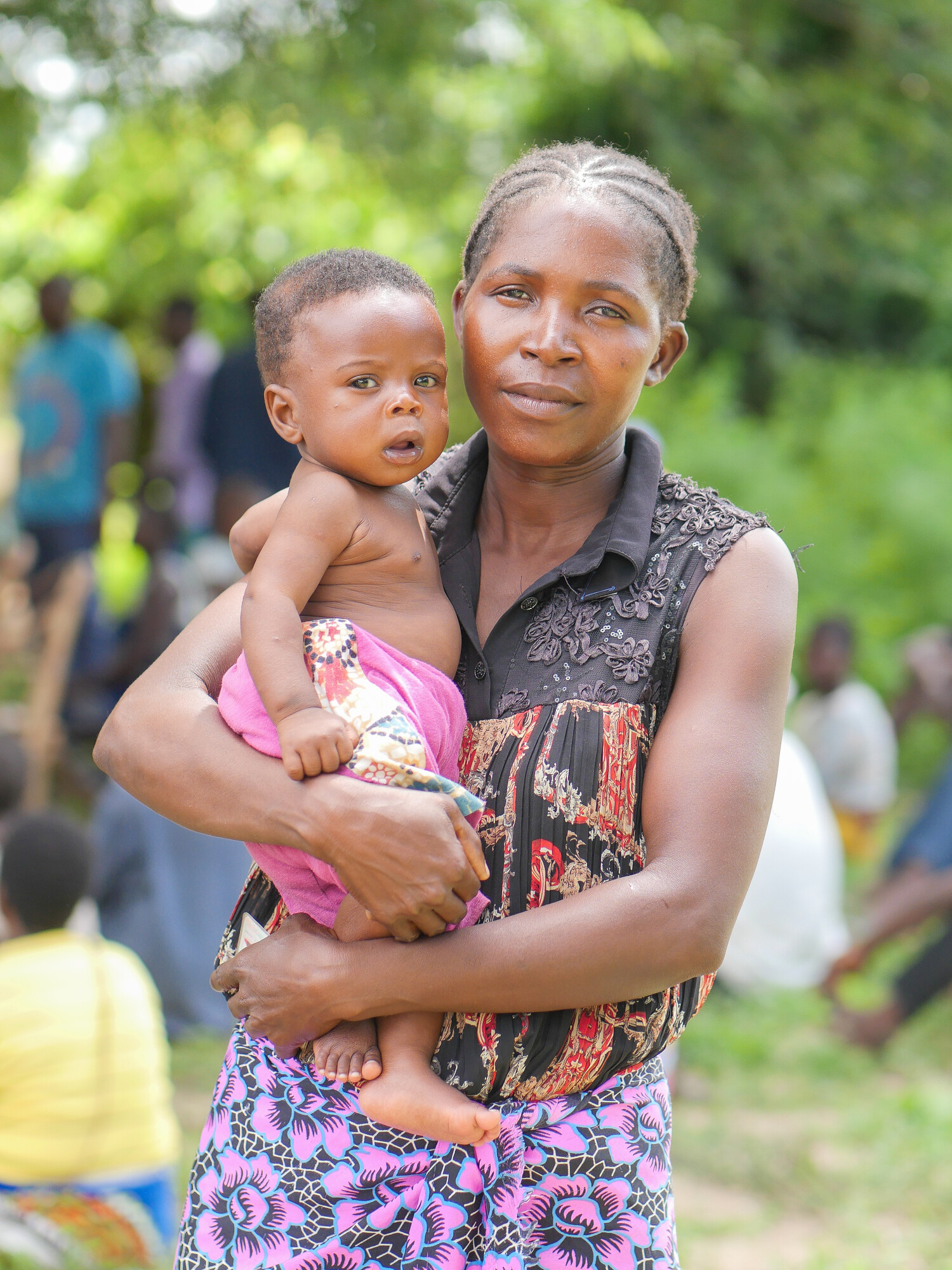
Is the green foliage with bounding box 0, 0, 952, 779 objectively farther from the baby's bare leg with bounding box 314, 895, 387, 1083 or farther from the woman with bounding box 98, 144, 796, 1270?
the baby's bare leg with bounding box 314, 895, 387, 1083

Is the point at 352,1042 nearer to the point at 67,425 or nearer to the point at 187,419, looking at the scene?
the point at 67,425

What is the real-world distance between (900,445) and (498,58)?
257 inches

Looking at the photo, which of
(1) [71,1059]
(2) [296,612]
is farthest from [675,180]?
(2) [296,612]

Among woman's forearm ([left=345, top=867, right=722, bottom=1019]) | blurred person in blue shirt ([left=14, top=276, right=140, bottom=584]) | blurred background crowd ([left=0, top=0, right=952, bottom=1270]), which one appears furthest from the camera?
blurred person in blue shirt ([left=14, top=276, right=140, bottom=584])

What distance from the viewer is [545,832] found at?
1.72 m

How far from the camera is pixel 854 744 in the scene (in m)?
7.92

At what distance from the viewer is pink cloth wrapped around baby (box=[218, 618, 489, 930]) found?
5.48 feet

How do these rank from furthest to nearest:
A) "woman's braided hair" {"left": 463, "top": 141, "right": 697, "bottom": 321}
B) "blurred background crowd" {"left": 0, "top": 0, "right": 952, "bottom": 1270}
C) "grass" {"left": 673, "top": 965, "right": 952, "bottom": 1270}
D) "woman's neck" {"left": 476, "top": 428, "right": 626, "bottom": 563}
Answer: "blurred background crowd" {"left": 0, "top": 0, "right": 952, "bottom": 1270}
"grass" {"left": 673, "top": 965, "right": 952, "bottom": 1270}
"woman's neck" {"left": 476, "top": 428, "right": 626, "bottom": 563}
"woman's braided hair" {"left": 463, "top": 141, "right": 697, "bottom": 321}

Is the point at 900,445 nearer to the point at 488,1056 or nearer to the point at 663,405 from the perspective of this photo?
the point at 663,405

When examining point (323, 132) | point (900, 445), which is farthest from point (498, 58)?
point (900, 445)

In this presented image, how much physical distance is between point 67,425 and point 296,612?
6.39 meters

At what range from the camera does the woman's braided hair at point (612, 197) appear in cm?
181

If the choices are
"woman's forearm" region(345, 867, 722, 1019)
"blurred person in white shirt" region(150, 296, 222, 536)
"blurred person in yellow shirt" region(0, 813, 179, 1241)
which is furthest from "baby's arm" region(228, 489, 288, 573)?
"blurred person in white shirt" region(150, 296, 222, 536)

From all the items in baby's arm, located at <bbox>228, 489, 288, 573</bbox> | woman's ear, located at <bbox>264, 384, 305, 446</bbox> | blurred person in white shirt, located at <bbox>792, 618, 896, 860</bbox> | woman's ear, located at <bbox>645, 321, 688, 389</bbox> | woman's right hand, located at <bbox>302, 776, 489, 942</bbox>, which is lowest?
woman's right hand, located at <bbox>302, 776, 489, 942</bbox>
